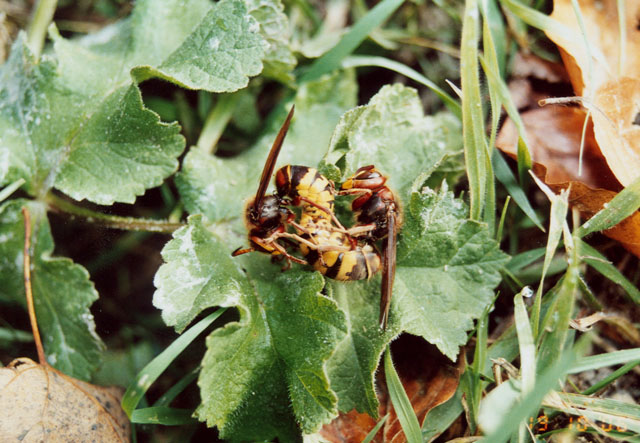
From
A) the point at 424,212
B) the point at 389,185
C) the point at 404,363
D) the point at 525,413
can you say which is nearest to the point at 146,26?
the point at 389,185

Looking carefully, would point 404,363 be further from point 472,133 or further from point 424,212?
point 472,133

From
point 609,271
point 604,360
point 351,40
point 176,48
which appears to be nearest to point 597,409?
point 604,360

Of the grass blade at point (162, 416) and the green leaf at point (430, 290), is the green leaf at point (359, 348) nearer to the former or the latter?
the green leaf at point (430, 290)

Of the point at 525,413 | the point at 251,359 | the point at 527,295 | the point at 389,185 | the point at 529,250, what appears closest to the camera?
the point at 525,413

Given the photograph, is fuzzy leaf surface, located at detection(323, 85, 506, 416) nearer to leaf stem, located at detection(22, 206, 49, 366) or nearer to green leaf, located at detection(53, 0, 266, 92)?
green leaf, located at detection(53, 0, 266, 92)

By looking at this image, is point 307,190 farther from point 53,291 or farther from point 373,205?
point 53,291

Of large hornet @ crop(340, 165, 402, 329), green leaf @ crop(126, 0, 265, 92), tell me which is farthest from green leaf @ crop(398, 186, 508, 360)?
green leaf @ crop(126, 0, 265, 92)
